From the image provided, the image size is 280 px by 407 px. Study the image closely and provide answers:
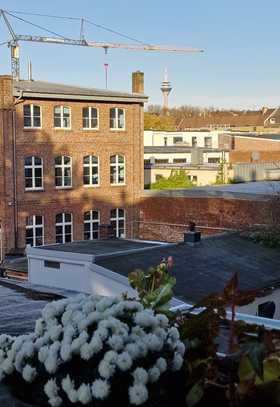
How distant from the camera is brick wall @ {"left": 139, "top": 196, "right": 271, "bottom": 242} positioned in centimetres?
3203

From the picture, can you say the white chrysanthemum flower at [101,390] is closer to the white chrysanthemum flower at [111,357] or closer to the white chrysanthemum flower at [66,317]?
the white chrysanthemum flower at [111,357]

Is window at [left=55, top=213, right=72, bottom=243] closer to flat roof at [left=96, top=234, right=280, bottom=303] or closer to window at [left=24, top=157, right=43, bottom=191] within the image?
window at [left=24, top=157, right=43, bottom=191]

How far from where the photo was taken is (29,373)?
3133 mm

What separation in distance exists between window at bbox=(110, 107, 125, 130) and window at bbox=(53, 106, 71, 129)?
10.4 ft

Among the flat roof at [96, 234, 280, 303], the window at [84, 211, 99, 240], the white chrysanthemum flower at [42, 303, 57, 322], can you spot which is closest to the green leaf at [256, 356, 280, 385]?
the white chrysanthemum flower at [42, 303, 57, 322]

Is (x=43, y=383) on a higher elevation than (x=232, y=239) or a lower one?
higher

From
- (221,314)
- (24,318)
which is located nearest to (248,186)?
(24,318)

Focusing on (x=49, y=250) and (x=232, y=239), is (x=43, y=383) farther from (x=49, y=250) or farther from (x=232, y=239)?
(x=232, y=239)

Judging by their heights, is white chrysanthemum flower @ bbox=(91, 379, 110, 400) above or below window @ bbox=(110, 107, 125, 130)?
below

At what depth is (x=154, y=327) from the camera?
10.3ft

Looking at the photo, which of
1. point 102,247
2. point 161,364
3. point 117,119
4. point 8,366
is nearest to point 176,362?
point 161,364

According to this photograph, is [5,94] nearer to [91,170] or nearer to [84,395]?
[91,170]

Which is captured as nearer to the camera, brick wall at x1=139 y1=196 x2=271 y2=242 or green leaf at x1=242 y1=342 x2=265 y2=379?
green leaf at x1=242 y1=342 x2=265 y2=379

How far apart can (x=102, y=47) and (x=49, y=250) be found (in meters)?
73.8
